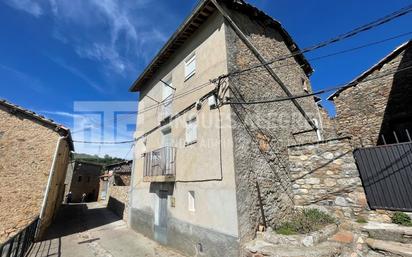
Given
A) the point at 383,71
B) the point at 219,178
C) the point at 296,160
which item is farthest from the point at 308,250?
the point at 383,71

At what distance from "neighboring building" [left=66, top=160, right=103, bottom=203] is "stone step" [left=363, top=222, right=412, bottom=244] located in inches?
1240

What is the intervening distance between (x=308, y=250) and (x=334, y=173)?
3.09m

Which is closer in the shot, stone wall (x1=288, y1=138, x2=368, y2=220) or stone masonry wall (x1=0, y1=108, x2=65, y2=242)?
stone wall (x1=288, y1=138, x2=368, y2=220)

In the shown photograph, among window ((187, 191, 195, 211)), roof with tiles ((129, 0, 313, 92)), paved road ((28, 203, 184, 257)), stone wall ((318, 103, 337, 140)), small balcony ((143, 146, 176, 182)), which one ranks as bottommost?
paved road ((28, 203, 184, 257))

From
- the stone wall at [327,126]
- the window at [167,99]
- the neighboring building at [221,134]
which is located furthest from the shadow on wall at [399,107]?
the window at [167,99]

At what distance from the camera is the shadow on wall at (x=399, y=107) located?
8.70m

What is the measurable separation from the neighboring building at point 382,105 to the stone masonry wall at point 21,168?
557 inches

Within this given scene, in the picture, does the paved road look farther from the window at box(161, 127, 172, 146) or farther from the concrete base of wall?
the window at box(161, 127, 172, 146)

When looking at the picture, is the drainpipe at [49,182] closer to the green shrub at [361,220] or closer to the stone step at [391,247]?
the stone step at [391,247]

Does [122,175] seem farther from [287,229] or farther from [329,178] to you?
[329,178]

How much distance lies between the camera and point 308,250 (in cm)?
449

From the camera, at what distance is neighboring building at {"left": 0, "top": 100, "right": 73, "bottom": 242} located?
8.34 meters

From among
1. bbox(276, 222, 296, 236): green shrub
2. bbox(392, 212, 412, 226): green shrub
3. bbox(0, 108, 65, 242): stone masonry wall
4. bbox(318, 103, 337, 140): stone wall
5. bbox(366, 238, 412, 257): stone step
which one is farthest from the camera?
bbox(318, 103, 337, 140): stone wall

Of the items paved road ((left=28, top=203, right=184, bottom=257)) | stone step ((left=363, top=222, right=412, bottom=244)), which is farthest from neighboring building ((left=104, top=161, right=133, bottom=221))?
stone step ((left=363, top=222, right=412, bottom=244))
